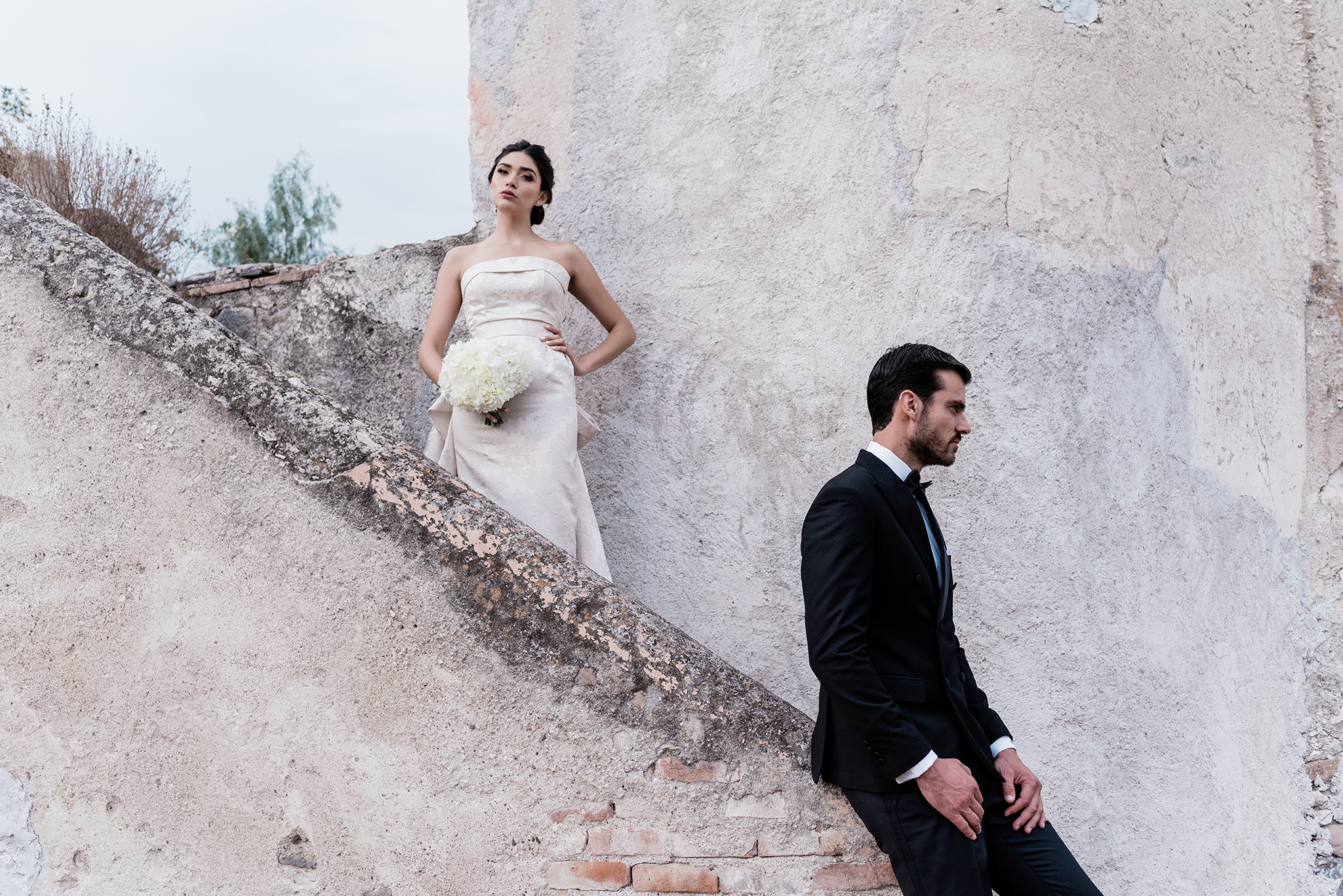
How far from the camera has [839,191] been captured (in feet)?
12.9

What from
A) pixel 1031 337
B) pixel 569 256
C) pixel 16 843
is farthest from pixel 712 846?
pixel 569 256

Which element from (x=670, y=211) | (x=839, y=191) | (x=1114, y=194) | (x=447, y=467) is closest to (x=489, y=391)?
(x=447, y=467)

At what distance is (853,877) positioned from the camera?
2504mm

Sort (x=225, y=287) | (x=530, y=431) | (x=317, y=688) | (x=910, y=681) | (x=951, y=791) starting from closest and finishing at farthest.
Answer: (x=951, y=791)
(x=910, y=681)
(x=317, y=688)
(x=530, y=431)
(x=225, y=287)

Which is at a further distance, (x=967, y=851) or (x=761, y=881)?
(x=761, y=881)

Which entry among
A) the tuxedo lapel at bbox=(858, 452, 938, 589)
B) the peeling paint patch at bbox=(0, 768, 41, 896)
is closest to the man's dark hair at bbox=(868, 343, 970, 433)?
the tuxedo lapel at bbox=(858, 452, 938, 589)

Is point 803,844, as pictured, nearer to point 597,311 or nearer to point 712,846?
point 712,846

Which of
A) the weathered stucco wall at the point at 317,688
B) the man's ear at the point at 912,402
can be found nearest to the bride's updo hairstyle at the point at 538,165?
the weathered stucco wall at the point at 317,688

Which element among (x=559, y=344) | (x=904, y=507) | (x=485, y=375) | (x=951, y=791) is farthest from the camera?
(x=559, y=344)

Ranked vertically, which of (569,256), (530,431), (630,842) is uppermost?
(569,256)

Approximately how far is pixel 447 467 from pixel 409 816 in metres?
1.61

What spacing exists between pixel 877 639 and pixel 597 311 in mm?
2170

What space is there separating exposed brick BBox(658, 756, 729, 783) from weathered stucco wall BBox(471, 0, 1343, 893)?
1.33 metres

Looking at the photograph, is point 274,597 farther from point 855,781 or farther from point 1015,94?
point 1015,94
